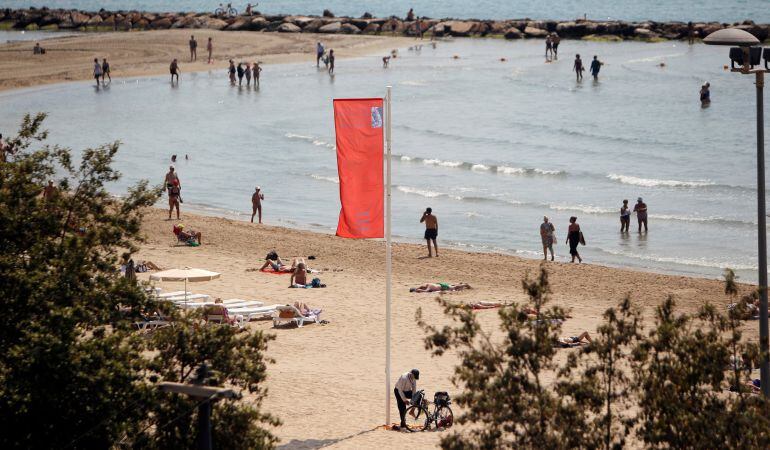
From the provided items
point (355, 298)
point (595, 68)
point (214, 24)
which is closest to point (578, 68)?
point (595, 68)

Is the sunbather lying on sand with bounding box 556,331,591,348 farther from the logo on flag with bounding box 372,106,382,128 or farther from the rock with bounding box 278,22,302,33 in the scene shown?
the rock with bounding box 278,22,302,33

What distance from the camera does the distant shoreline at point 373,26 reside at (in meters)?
79.3

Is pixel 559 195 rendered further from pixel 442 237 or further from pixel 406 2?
pixel 406 2

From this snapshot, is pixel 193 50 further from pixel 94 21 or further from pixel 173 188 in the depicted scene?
pixel 173 188

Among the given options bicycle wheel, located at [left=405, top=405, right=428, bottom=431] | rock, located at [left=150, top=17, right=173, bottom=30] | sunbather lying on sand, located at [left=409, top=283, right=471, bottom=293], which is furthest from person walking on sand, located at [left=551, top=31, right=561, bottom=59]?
bicycle wheel, located at [left=405, top=405, right=428, bottom=431]

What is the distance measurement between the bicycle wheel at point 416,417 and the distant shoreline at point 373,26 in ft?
213

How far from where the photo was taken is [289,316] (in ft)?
67.7

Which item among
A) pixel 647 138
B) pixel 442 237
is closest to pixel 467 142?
pixel 647 138

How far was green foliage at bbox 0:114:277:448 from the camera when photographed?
1074cm

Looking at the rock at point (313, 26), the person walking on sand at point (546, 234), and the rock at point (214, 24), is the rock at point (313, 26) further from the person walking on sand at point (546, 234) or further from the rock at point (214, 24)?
the person walking on sand at point (546, 234)

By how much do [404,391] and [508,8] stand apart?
449 feet

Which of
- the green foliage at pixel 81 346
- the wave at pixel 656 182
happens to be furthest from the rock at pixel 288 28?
the green foliage at pixel 81 346

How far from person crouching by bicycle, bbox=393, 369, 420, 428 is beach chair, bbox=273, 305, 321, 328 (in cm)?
524

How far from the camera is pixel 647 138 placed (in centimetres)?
4481
